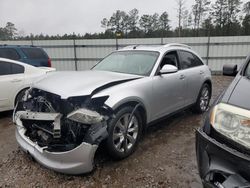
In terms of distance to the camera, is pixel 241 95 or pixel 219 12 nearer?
pixel 241 95

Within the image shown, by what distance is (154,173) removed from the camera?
2.75 metres

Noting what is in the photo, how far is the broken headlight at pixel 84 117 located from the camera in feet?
7.89

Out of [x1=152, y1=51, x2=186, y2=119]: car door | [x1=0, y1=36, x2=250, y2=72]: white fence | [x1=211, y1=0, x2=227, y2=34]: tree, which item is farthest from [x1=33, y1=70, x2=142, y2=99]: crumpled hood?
[x1=211, y1=0, x2=227, y2=34]: tree

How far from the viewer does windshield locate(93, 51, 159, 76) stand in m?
3.64

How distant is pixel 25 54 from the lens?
797 centimetres

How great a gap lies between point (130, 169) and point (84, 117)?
100 centimetres

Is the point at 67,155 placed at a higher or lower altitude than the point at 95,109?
lower

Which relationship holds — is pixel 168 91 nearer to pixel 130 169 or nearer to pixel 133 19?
pixel 130 169

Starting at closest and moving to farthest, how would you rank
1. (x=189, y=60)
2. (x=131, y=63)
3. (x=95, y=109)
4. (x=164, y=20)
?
(x=95, y=109) → (x=131, y=63) → (x=189, y=60) → (x=164, y=20)

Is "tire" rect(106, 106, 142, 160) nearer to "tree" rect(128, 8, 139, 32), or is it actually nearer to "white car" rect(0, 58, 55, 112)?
"white car" rect(0, 58, 55, 112)

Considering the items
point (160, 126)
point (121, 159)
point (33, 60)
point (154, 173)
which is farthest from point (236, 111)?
point (33, 60)

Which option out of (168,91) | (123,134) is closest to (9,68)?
(123,134)

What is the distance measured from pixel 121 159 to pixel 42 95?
1.39 metres

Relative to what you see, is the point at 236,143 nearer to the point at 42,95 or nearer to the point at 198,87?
the point at 42,95
